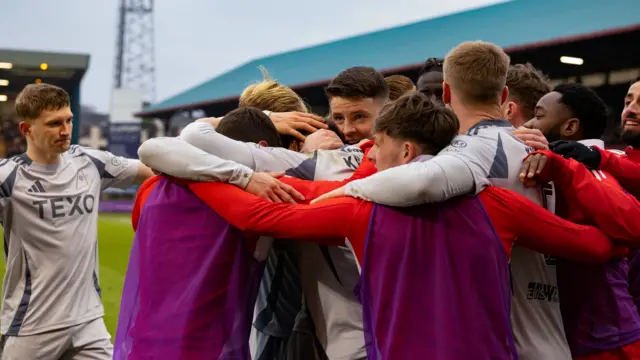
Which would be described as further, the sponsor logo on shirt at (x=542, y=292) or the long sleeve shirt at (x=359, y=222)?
the sponsor logo on shirt at (x=542, y=292)

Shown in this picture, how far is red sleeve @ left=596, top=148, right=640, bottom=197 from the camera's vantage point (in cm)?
292

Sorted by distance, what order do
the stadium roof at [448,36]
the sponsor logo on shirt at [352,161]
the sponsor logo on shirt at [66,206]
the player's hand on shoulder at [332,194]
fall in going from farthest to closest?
the stadium roof at [448,36] → the sponsor logo on shirt at [66,206] → the sponsor logo on shirt at [352,161] → the player's hand on shoulder at [332,194]

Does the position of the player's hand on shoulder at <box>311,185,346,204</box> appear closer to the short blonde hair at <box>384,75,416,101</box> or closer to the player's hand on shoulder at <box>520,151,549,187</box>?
the player's hand on shoulder at <box>520,151,549,187</box>

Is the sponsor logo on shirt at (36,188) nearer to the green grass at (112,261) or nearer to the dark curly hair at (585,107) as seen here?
the dark curly hair at (585,107)

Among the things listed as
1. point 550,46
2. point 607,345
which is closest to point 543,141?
point 607,345

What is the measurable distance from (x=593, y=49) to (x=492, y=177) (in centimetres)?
1297

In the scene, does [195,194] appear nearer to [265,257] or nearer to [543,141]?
[265,257]

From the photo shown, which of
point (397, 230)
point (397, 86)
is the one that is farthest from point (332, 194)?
point (397, 86)

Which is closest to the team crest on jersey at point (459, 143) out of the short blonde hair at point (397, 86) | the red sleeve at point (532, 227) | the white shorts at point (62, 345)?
the red sleeve at point (532, 227)

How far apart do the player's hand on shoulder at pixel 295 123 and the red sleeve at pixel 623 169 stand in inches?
43.5

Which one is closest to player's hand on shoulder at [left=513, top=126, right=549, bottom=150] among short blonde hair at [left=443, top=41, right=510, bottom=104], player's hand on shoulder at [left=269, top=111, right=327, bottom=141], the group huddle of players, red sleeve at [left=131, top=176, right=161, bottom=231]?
the group huddle of players

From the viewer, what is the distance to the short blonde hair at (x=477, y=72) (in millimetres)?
2643

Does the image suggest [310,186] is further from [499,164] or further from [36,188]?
[36,188]

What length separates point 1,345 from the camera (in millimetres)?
4719
